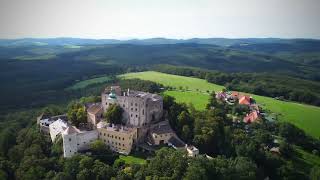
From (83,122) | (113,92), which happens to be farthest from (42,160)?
(113,92)

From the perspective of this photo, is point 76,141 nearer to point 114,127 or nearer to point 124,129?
point 114,127

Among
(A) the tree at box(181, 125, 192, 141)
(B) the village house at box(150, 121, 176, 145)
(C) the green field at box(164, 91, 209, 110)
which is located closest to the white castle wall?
(B) the village house at box(150, 121, 176, 145)

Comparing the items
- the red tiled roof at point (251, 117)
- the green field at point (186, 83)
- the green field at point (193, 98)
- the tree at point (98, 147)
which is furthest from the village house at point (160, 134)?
the green field at point (186, 83)

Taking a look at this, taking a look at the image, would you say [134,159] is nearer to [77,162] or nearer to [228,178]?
[77,162]

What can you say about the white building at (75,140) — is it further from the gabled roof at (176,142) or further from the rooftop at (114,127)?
the gabled roof at (176,142)

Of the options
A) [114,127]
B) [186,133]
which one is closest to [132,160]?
[114,127]

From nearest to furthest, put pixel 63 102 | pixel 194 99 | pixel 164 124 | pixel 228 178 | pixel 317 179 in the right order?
1. pixel 228 178
2. pixel 317 179
3. pixel 164 124
4. pixel 194 99
5. pixel 63 102
